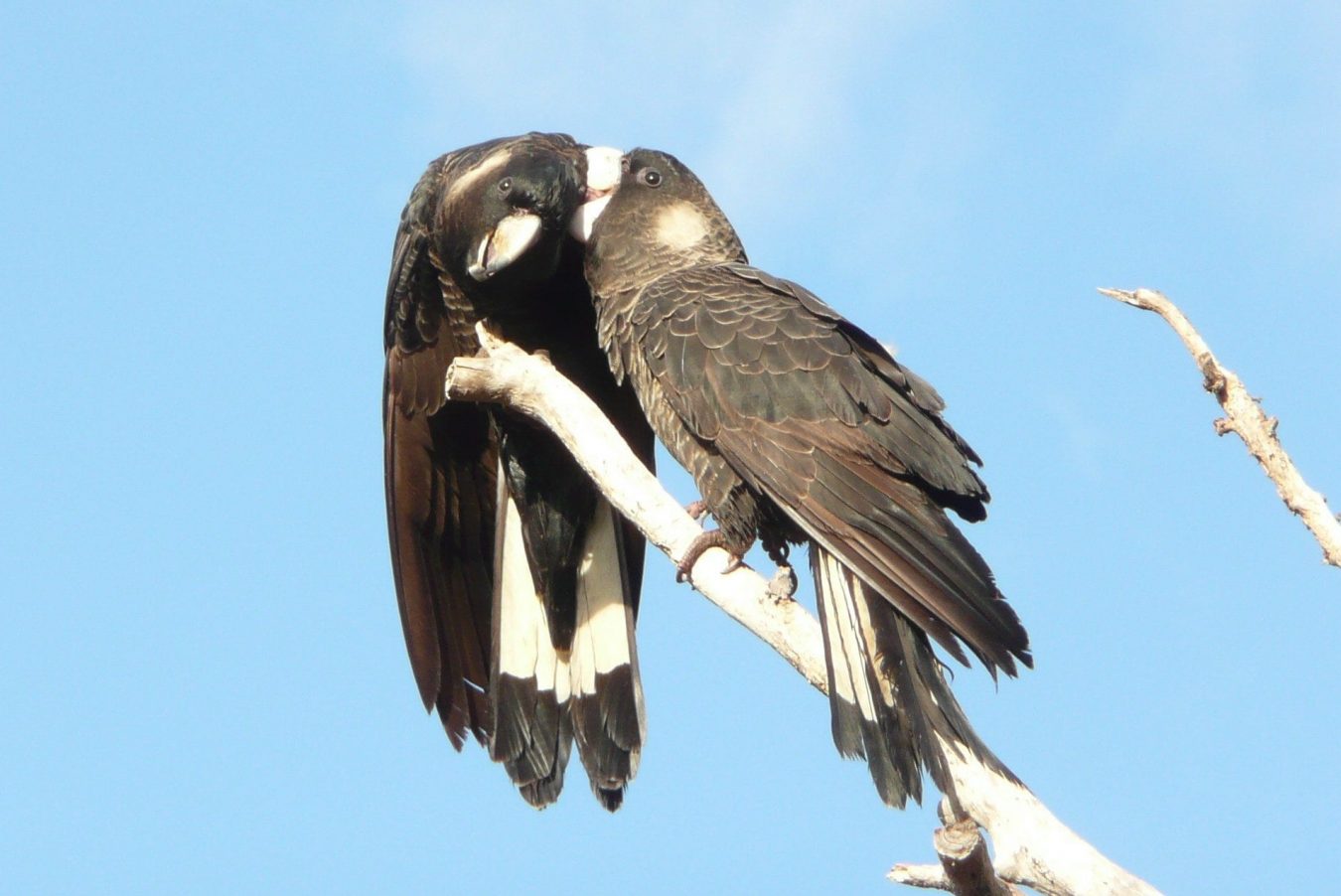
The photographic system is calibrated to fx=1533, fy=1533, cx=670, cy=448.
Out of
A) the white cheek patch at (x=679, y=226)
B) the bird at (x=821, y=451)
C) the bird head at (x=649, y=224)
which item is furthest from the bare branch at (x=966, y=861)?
the white cheek patch at (x=679, y=226)

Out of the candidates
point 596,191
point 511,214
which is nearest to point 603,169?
point 596,191

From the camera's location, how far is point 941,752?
3.55 meters

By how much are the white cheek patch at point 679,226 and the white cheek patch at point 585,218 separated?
0.27 meters

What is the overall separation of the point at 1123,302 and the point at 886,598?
37.0 inches

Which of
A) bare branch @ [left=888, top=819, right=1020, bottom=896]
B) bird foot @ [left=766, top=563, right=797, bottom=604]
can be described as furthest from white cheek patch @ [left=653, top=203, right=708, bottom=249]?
bare branch @ [left=888, top=819, right=1020, bottom=896]

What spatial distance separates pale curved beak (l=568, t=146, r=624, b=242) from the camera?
5.44 m

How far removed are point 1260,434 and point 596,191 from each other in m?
2.69

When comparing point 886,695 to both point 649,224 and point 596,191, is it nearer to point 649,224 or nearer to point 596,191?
point 649,224

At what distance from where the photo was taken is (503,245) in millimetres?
5172

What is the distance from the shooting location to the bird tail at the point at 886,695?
361 cm

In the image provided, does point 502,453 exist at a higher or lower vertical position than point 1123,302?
higher

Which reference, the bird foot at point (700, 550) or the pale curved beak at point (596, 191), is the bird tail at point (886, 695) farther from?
the pale curved beak at point (596, 191)

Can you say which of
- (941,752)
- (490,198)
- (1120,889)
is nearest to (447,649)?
(490,198)

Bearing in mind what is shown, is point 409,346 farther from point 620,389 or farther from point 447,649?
point 447,649
